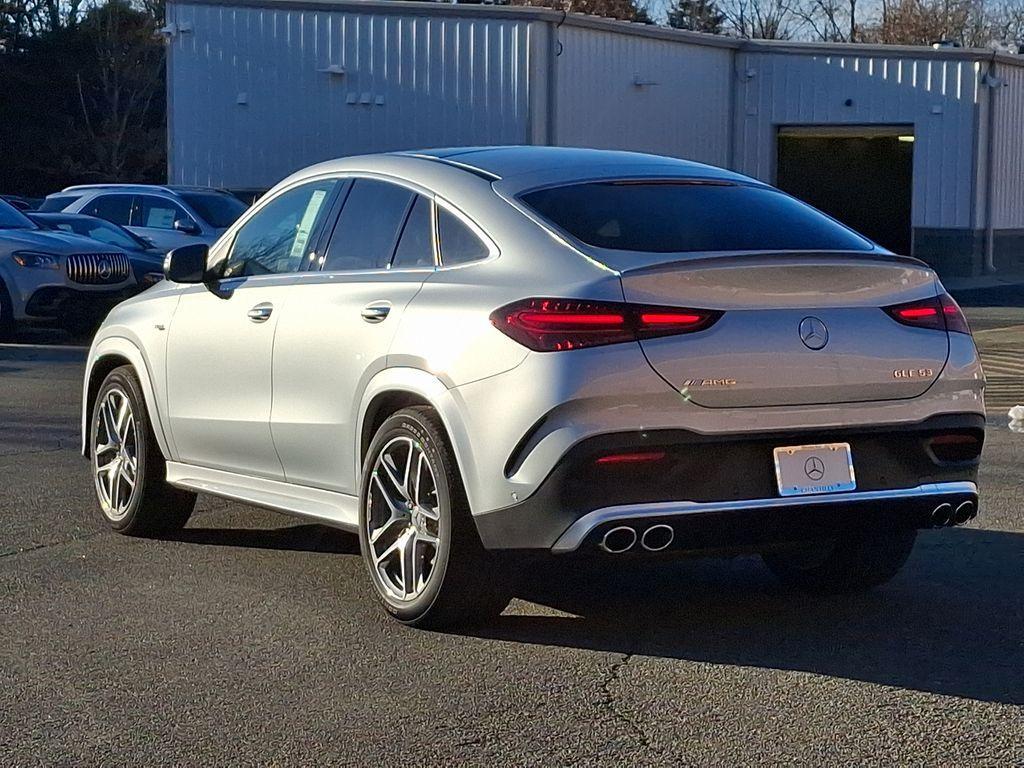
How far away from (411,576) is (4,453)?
4857mm

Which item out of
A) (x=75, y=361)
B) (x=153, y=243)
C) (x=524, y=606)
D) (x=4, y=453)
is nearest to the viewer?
(x=524, y=606)

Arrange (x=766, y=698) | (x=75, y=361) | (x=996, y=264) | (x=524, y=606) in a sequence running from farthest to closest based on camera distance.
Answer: (x=996, y=264)
(x=75, y=361)
(x=524, y=606)
(x=766, y=698)

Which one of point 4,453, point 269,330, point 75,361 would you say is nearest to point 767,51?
point 75,361

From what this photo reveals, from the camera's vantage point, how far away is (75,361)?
599 inches

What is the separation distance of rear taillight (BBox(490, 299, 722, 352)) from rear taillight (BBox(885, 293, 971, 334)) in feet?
2.27

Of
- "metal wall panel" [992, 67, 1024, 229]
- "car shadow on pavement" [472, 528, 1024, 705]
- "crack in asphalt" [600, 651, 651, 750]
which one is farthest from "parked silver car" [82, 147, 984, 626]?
"metal wall panel" [992, 67, 1024, 229]

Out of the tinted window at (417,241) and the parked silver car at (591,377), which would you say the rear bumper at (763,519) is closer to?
the parked silver car at (591,377)

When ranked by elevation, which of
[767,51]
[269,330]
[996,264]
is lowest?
[996,264]

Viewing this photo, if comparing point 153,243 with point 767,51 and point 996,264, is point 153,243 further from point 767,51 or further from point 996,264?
point 996,264

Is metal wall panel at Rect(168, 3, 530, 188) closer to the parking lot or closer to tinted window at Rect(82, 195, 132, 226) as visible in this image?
tinted window at Rect(82, 195, 132, 226)

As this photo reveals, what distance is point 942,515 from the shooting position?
17.7 feet

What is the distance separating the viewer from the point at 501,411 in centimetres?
502

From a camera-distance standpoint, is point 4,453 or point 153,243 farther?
point 153,243

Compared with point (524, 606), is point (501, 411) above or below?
above
